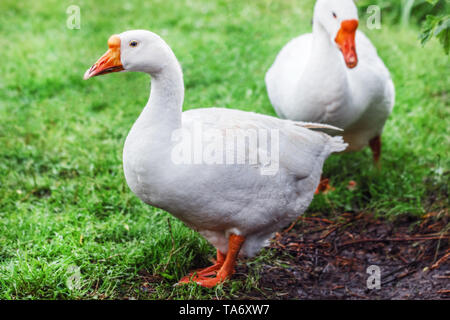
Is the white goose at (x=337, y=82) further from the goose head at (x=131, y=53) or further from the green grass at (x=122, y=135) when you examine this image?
the goose head at (x=131, y=53)

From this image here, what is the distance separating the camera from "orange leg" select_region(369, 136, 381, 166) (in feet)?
14.8

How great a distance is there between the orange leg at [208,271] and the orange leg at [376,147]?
1874 mm

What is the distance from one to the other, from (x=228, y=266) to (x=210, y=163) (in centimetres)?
78

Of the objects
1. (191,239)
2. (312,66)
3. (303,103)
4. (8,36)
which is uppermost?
(8,36)

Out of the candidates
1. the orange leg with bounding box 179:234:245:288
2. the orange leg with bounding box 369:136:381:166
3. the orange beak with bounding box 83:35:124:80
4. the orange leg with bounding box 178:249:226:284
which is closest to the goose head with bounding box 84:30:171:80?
the orange beak with bounding box 83:35:124:80

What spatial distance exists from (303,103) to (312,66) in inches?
11.2

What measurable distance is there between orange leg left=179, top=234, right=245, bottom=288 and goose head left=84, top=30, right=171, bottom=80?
1.13m

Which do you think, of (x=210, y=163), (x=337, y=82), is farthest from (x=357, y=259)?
(x=210, y=163)

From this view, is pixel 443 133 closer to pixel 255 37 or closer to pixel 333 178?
pixel 333 178

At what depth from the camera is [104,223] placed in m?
3.65

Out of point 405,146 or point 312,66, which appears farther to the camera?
point 405,146

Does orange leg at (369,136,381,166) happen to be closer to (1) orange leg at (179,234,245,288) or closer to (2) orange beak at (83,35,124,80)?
(1) orange leg at (179,234,245,288)
